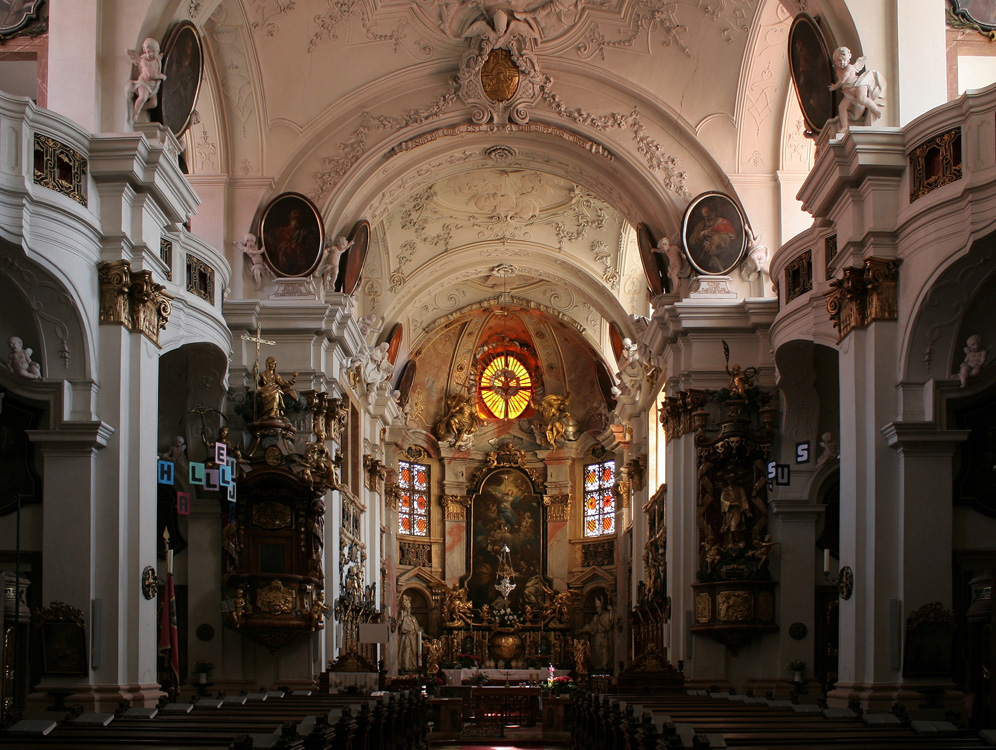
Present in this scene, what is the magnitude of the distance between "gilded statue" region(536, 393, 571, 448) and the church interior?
0.09 meters

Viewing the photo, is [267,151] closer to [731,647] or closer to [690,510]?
[690,510]

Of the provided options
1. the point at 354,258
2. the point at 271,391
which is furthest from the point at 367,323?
the point at 271,391

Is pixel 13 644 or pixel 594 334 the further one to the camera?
pixel 594 334

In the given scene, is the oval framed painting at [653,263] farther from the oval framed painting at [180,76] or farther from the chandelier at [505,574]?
the chandelier at [505,574]

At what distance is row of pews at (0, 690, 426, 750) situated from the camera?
9.80 m

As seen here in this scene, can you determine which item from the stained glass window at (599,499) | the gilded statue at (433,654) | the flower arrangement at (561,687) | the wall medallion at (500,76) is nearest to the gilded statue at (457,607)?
the gilded statue at (433,654)

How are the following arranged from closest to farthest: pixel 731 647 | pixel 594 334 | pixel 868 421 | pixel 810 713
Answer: pixel 810 713 < pixel 868 421 < pixel 731 647 < pixel 594 334

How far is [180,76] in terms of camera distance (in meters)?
17.1

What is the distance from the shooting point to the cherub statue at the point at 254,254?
2295 cm

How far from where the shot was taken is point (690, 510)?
23062 millimetres

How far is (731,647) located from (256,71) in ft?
44.0

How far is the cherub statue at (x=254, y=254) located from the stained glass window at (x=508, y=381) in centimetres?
1828

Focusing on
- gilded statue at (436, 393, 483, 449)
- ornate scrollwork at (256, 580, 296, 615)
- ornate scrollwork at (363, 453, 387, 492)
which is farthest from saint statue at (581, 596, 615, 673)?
ornate scrollwork at (256, 580, 296, 615)

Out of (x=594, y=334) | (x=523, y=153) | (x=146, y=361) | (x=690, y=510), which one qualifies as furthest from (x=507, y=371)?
(x=146, y=361)
